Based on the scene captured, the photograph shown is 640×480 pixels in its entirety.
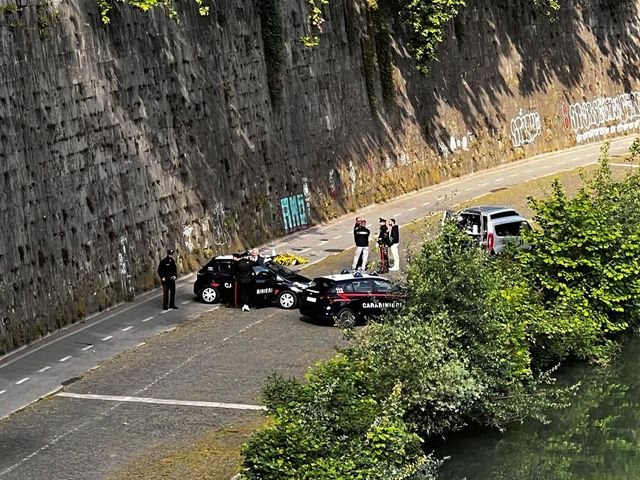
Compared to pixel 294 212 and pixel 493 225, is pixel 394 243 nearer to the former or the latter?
pixel 493 225

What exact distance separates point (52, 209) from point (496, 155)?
112 ft

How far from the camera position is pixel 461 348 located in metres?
35.8

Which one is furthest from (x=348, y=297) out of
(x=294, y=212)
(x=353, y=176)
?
(x=353, y=176)

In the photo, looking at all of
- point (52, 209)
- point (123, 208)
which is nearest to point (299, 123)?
point (123, 208)

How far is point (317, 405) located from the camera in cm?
3011

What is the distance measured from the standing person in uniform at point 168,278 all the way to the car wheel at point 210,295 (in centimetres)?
99

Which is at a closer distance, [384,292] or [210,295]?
[384,292]

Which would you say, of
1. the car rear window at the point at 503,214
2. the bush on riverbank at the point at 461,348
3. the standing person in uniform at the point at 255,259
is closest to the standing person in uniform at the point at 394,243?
the car rear window at the point at 503,214

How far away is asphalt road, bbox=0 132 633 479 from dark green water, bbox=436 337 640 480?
5.23 metres

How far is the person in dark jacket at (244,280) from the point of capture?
1736 inches

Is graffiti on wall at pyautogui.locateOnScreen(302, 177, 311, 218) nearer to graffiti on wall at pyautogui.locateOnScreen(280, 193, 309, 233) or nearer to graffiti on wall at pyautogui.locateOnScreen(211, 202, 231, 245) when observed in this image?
graffiti on wall at pyautogui.locateOnScreen(280, 193, 309, 233)

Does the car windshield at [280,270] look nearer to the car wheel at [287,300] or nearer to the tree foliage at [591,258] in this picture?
the car wheel at [287,300]

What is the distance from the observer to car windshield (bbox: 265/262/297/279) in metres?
45.3

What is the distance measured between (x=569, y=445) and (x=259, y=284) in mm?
12292
